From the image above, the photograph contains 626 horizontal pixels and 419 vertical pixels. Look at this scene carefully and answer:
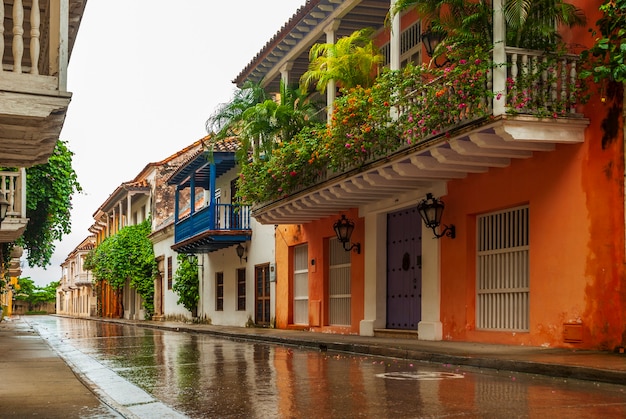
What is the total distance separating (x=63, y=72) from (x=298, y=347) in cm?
1004

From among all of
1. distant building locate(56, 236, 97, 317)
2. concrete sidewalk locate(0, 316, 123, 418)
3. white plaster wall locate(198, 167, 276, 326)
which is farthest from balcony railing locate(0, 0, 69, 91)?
distant building locate(56, 236, 97, 317)

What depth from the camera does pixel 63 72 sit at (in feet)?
23.1

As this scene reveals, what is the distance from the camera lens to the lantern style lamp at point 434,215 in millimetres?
15320

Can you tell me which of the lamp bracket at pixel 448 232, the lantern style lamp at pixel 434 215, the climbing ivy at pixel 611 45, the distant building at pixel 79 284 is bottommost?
the distant building at pixel 79 284

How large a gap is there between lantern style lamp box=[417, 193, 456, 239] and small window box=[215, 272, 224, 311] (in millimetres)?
15496

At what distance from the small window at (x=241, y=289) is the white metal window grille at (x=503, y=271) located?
13934mm

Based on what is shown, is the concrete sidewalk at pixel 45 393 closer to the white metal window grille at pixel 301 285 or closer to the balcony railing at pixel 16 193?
the balcony railing at pixel 16 193

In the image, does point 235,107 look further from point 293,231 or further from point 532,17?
point 532,17

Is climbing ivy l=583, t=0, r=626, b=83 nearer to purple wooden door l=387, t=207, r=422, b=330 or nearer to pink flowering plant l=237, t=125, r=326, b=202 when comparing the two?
purple wooden door l=387, t=207, r=422, b=330

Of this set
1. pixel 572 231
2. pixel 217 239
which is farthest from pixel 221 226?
pixel 572 231

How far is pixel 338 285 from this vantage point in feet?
67.5

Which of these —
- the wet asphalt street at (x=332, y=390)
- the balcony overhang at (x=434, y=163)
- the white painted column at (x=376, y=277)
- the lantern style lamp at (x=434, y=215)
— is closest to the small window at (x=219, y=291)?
the balcony overhang at (x=434, y=163)

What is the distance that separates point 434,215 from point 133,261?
2903cm

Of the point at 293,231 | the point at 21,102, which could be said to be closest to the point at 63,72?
the point at 21,102
